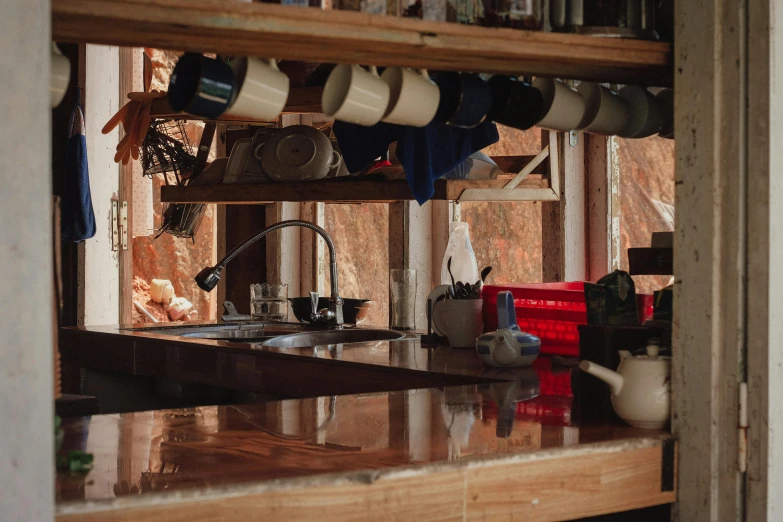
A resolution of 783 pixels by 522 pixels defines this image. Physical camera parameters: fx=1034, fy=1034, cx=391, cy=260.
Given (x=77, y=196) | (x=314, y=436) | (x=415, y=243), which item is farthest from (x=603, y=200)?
(x=314, y=436)

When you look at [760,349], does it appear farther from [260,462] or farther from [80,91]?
[80,91]

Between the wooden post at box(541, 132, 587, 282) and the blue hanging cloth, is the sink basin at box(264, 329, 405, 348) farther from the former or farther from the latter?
the blue hanging cloth

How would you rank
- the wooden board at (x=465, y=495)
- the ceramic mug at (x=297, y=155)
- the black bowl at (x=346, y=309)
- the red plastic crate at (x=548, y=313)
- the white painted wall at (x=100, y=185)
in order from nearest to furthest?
the wooden board at (x=465, y=495)
the red plastic crate at (x=548, y=313)
the ceramic mug at (x=297, y=155)
the black bowl at (x=346, y=309)
the white painted wall at (x=100, y=185)

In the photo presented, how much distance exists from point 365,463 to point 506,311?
1.26m

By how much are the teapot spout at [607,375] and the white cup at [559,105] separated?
421mm

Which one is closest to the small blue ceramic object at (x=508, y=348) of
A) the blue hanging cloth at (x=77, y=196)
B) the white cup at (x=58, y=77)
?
the white cup at (x=58, y=77)

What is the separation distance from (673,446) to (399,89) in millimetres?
723

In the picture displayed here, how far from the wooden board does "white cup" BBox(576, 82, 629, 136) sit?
0.61 metres

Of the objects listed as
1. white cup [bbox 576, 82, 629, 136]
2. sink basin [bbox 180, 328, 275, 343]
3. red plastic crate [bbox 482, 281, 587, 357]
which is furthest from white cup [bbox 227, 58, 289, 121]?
sink basin [bbox 180, 328, 275, 343]

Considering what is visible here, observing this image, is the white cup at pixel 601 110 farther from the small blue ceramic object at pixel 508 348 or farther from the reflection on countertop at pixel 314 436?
the small blue ceramic object at pixel 508 348

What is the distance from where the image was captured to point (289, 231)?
5.34 metres

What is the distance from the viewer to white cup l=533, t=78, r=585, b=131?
1809mm

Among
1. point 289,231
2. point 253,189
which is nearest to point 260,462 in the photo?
point 253,189

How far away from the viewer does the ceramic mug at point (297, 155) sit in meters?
3.75
